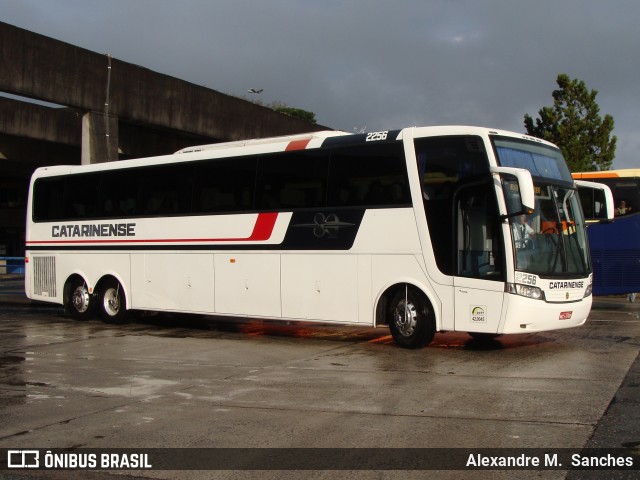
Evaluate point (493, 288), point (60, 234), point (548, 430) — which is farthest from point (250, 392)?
point (60, 234)

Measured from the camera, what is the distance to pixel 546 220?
11.8 m

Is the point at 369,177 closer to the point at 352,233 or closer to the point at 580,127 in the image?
the point at 352,233

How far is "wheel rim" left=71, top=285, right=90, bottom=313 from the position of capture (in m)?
17.9

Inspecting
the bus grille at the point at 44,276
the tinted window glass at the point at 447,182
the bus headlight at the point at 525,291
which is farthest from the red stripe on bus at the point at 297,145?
the bus grille at the point at 44,276

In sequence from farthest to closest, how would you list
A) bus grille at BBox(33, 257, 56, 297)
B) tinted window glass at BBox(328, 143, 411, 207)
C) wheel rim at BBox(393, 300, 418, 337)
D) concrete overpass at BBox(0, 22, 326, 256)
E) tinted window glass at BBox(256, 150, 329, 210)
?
1. concrete overpass at BBox(0, 22, 326, 256)
2. bus grille at BBox(33, 257, 56, 297)
3. tinted window glass at BBox(256, 150, 329, 210)
4. tinted window glass at BBox(328, 143, 411, 207)
5. wheel rim at BBox(393, 300, 418, 337)

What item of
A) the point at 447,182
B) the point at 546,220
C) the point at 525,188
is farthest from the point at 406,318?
the point at 525,188

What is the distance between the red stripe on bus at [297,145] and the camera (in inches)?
549

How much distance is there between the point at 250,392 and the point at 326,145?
5824 millimetres

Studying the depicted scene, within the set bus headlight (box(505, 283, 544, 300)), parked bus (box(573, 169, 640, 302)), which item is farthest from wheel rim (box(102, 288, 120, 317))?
parked bus (box(573, 169, 640, 302))

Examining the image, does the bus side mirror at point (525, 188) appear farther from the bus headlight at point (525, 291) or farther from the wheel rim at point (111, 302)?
the wheel rim at point (111, 302)

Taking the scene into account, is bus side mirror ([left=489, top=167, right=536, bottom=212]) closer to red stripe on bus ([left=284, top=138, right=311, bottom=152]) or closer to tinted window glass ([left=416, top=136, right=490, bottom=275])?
tinted window glass ([left=416, top=136, right=490, bottom=275])

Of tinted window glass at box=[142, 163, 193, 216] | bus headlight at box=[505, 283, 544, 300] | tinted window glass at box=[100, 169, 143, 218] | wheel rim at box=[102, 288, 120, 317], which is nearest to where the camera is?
bus headlight at box=[505, 283, 544, 300]

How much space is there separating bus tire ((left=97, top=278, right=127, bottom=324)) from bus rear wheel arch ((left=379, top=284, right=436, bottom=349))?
704 cm

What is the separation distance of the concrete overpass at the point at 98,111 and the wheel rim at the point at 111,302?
7.43m
